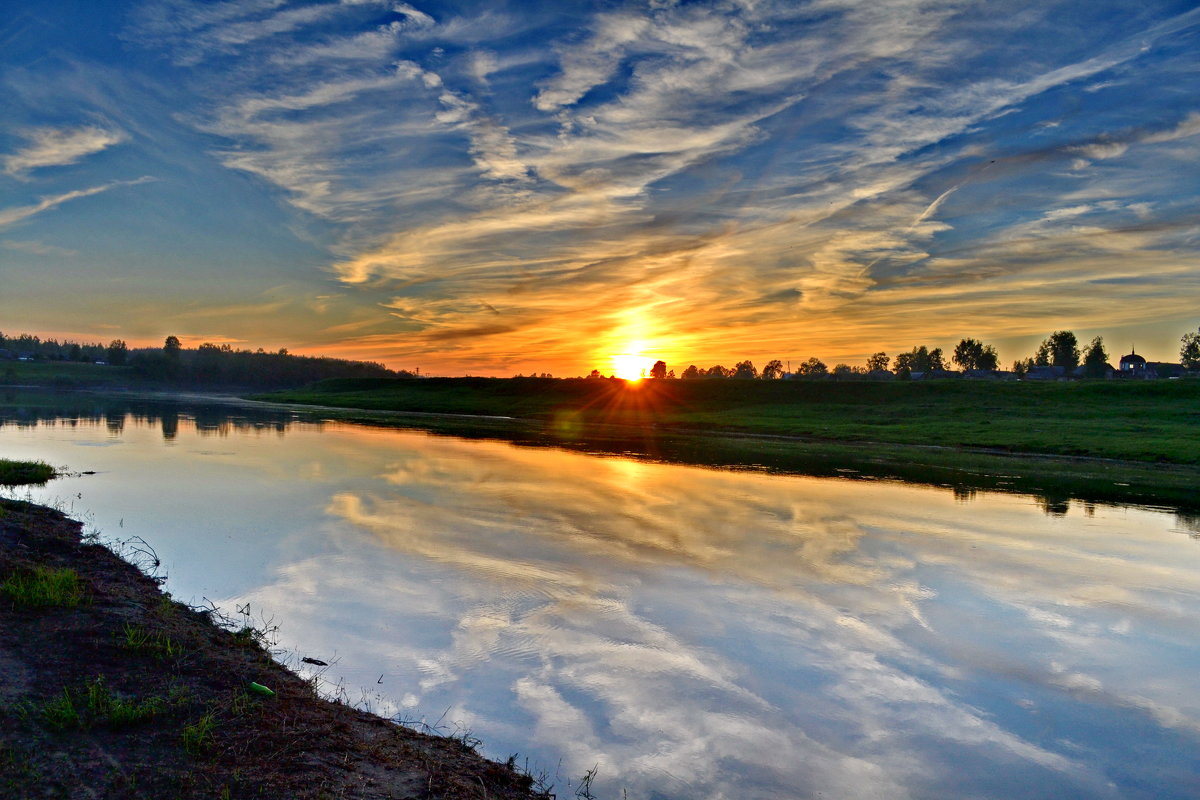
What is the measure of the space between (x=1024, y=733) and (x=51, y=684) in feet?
36.9

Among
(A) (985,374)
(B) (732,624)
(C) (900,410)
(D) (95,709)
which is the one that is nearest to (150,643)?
(D) (95,709)

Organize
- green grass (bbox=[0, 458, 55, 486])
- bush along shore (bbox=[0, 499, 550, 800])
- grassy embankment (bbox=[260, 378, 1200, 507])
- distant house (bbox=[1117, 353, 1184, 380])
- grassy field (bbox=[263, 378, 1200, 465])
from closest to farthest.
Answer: bush along shore (bbox=[0, 499, 550, 800]) → green grass (bbox=[0, 458, 55, 486]) → grassy embankment (bbox=[260, 378, 1200, 507]) → grassy field (bbox=[263, 378, 1200, 465]) → distant house (bbox=[1117, 353, 1184, 380])

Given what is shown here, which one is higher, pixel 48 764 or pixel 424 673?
pixel 48 764

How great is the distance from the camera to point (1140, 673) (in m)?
9.73

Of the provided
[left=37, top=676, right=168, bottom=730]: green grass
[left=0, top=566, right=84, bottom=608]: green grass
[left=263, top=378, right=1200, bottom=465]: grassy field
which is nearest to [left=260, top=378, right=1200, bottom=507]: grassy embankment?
[left=263, top=378, right=1200, bottom=465]: grassy field

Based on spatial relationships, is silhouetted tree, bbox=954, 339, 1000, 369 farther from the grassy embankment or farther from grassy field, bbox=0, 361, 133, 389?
grassy field, bbox=0, 361, 133, 389

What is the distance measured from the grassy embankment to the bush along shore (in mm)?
29425

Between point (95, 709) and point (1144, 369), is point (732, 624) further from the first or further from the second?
point (1144, 369)

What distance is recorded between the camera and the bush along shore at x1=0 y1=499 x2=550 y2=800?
5.17 m

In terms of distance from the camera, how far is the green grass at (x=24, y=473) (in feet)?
68.0

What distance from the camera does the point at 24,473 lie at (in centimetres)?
2138

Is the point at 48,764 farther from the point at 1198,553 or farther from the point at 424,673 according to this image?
the point at 1198,553

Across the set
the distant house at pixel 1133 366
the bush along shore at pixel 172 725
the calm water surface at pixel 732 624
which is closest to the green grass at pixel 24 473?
the calm water surface at pixel 732 624

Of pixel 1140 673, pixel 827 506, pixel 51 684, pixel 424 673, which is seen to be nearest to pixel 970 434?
pixel 827 506
